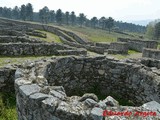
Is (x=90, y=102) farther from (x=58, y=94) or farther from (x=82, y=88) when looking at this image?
(x=82, y=88)

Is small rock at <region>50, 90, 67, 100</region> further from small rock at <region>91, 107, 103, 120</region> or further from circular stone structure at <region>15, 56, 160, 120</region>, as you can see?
small rock at <region>91, 107, 103, 120</region>

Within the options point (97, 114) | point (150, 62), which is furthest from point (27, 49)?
point (97, 114)

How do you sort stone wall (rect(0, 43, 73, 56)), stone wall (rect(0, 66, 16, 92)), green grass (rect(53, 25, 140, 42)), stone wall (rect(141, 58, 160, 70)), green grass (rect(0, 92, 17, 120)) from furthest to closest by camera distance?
green grass (rect(53, 25, 140, 42)) < stone wall (rect(0, 43, 73, 56)) < stone wall (rect(141, 58, 160, 70)) < stone wall (rect(0, 66, 16, 92)) < green grass (rect(0, 92, 17, 120))

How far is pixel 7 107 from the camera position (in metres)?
10.0

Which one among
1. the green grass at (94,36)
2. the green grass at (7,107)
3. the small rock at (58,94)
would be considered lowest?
the green grass at (94,36)

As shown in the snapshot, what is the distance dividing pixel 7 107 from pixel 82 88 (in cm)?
379

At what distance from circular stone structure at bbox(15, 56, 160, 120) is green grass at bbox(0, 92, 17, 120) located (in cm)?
152

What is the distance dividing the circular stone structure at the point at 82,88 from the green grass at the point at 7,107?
4.99ft

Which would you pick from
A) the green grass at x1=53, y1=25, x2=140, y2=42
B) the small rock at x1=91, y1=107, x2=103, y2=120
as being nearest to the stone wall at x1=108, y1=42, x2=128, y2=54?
the green grass at x1=53, y1=25, x2=140, y2=42

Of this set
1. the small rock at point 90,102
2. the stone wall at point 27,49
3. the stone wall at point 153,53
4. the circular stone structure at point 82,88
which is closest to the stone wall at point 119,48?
the stone wall at point 153,53

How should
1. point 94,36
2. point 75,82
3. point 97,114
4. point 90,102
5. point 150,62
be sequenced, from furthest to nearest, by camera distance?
1. point 94,36
2. point 150,62
3. point 75,82
4. point 90,102
5. point 97,114

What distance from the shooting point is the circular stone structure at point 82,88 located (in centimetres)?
606

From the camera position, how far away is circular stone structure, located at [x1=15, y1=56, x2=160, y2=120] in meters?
6.06

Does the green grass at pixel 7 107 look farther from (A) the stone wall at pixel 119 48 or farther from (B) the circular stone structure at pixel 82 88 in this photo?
(A) the stone wall at pixel 119 48
